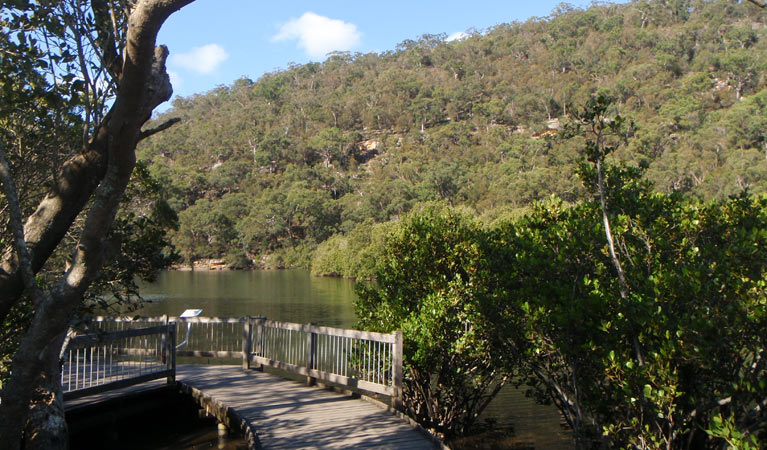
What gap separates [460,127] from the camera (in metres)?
95.1

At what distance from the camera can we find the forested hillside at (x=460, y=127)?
62.5 meters

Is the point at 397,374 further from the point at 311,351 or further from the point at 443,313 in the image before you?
the point at 311,351

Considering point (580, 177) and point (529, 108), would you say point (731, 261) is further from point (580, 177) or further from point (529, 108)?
point (529, 108)

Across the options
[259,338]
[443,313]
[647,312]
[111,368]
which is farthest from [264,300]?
[647,312]

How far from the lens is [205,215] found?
242 feet

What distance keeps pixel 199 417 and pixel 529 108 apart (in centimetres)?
9400

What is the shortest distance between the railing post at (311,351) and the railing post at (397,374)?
1735 millimetres

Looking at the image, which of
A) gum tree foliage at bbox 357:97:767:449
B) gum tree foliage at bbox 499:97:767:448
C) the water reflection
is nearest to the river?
the water reflection

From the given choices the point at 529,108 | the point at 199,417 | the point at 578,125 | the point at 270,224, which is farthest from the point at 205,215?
the point at 578,125

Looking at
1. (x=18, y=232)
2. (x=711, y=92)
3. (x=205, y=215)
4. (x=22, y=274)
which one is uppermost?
(x=711, y=92)

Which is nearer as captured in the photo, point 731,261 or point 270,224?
point 731,261

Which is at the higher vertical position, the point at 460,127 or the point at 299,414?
the point at 460,127

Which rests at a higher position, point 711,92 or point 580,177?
point 711,92

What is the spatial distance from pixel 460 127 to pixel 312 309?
70360mm
